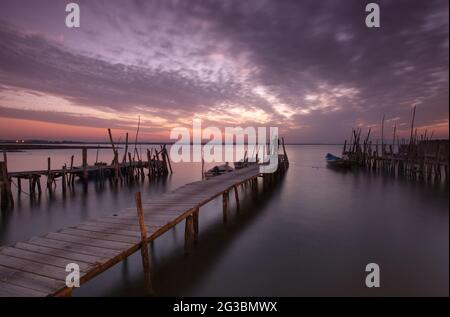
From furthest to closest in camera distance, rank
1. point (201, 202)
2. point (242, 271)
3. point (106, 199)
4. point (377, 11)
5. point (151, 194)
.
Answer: point (151, 194)
point (106, 199)
point (201, 202)
point (242, 271)
point (377, 11)

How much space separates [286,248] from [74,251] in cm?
620

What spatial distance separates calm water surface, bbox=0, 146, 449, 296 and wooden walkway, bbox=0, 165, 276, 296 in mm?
1336

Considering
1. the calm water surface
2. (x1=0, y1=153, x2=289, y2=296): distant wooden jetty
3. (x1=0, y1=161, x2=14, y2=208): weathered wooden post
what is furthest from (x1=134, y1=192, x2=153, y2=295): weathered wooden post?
(x1=0, y1=161, x2=14, y2=208): weathered wooden post

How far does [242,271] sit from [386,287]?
332 cm

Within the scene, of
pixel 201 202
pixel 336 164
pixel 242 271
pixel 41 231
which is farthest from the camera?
pixel 336 164

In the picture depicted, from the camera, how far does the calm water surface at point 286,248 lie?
3.78m

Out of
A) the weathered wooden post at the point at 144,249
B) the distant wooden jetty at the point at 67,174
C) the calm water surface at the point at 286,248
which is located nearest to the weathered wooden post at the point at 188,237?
the calm water surface at the point at 286,248

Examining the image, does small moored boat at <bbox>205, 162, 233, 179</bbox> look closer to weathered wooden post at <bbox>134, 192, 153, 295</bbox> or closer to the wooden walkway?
the wooden walkway

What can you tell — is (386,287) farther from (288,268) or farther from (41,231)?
(41,231)

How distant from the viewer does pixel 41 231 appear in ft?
33.0

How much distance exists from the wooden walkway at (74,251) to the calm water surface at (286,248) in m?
1.34

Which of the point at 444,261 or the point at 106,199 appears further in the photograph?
the point at 106,199
